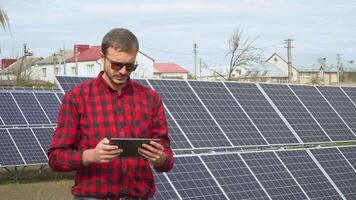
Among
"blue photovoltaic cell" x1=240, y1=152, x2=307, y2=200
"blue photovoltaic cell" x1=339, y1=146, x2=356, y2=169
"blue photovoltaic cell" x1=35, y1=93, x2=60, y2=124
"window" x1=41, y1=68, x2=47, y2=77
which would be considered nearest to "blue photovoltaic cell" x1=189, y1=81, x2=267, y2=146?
"blue photovoltaic cell" x1=240, y1=152, x2=307, y2=200

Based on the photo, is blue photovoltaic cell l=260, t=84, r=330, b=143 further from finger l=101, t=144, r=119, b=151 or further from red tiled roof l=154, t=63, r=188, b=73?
red tiled roof l=154, t=63, r=188, b=73

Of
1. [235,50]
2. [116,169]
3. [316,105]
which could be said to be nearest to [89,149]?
[116,169]

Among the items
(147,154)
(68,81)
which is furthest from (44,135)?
(147,154)

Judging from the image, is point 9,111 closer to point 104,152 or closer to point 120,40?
point 120,40

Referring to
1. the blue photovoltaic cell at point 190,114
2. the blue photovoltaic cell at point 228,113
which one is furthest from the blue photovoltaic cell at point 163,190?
the blue photovoltaic cell at point 228,113

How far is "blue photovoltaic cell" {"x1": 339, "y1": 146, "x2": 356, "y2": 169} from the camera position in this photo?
9.81 metres

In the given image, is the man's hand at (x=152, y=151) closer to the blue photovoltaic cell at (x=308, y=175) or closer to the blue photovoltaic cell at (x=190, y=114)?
the blue photovoltaic cell at (x=190, y=114)

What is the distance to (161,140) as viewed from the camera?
154 inches

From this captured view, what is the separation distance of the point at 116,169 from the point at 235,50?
3364cm

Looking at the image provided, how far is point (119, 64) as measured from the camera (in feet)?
12.3

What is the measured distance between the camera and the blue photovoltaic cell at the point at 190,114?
861 centimetres

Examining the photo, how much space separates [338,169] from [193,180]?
2756 mm

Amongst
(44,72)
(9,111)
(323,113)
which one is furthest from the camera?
(44,72)

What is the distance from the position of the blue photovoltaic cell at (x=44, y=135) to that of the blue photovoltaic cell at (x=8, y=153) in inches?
32.2
